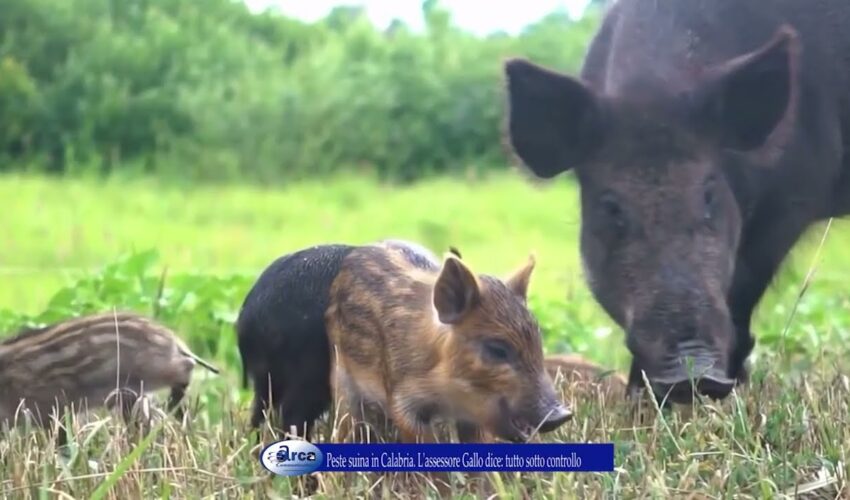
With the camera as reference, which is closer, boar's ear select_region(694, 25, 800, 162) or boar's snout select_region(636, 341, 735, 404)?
boar's snout select_region(636, 341, 735, 404)

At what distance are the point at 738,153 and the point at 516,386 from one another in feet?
4.41

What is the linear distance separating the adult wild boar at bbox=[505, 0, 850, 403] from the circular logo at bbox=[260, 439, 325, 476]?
Answer: 1012 mm

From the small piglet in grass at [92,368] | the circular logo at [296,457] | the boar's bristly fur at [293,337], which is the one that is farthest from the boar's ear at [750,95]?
the circular logo at [296,457]

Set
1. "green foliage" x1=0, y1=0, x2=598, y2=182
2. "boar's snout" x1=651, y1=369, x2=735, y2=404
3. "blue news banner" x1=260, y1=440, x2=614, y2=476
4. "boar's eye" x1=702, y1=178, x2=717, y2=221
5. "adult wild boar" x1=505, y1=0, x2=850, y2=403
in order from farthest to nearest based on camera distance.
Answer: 1. "green foliage" x1=0, y1=0, x2=598, y2=182
2. "boar's eye" x1=702, y1=178, x2=717, y2=221
3. "adult wild boar" x1=505, y1=0, x2=850, y2=403
4. "boar's snout" x1=651, y1=369, x2=735, y2=404
5. "blue news banner" x1=260, y1=440, x2=614, y2=476

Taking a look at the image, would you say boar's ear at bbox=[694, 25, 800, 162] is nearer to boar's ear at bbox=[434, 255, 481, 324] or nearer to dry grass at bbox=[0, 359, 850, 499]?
dry grass at bbox=[0, 359, 850, 499]

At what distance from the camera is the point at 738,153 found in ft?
12.1

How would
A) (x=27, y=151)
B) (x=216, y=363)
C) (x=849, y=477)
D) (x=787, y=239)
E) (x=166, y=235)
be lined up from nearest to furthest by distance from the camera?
(x=849, y=477) → (x=787, y=239) → (x=216, y=363) → (x=166, y=235) → (x=27, y=151)

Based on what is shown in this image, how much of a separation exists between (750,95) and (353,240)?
181 inches

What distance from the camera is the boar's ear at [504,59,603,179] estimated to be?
357cm

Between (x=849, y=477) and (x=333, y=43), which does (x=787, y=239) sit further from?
(x=333, y=43)

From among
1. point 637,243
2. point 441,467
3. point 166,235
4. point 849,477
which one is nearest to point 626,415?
point 637,243

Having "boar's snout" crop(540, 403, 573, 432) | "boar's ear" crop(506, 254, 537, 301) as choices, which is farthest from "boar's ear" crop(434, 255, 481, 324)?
"boar's snout" crop(540, 403, 573, 432)

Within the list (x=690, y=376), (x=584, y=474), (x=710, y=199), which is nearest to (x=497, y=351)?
(x=584, y=474)

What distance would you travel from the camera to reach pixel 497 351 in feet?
8.51
